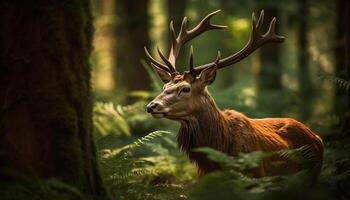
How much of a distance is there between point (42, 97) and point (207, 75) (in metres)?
2.98

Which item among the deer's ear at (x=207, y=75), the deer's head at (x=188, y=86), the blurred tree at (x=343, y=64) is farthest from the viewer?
the blurred tree at (x=343, y=64)

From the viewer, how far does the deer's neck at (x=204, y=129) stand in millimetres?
7672

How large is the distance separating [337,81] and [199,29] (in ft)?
Result: 7.31

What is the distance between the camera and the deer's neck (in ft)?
25.2

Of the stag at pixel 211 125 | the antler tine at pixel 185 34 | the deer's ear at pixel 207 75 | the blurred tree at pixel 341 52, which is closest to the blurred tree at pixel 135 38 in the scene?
the blurred tree at pixel 341 52

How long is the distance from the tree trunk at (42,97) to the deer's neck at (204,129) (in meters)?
2.38

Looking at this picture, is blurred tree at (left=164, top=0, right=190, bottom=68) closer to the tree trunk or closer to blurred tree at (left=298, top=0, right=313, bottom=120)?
blurred tree at (left=298, top=0, right=313, bottom=120)

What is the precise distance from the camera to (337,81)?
7.27 metres

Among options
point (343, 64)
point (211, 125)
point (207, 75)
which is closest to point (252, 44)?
point (207, 75)

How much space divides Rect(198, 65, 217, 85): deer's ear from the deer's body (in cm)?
22

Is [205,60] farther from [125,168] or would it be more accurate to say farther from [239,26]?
[125,168]

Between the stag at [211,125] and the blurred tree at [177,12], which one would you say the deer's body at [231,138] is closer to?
the stag at [211,125]

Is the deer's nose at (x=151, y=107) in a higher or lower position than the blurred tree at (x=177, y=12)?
lower

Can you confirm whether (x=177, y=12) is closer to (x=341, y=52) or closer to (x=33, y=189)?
(x=341, y=52)
